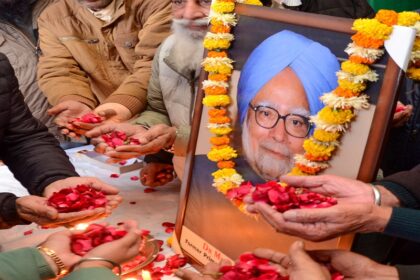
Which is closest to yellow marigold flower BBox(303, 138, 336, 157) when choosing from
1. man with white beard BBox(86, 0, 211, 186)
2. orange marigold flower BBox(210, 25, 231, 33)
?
orange marigold flower BBox(210, 25, 231, 33)

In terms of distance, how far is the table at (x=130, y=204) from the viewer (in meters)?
1.89

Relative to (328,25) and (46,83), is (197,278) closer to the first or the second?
(328,25)

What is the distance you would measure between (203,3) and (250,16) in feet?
2.19

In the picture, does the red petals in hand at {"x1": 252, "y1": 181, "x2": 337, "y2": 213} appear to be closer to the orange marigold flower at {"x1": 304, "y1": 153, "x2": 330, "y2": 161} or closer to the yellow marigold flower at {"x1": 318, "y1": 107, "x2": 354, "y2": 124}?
the orange marigold flower at {"x1": 304, "y1": 153, "x2": 330, "y2": 161}

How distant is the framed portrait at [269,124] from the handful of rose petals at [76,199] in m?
0.28

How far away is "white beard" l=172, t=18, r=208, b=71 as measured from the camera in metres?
2.13

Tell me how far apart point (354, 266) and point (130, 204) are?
3.65 ft

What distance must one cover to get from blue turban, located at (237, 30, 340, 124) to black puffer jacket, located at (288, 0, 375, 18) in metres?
0.58

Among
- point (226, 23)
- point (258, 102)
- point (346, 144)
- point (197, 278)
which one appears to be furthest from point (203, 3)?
point (197, 278)

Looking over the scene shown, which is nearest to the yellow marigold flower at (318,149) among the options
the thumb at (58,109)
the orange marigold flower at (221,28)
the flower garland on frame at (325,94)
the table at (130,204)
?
the flower garland on frame at (325,94)

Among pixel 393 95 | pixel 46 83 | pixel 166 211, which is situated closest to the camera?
pixel 393 95

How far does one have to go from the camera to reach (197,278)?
1252 millimetres

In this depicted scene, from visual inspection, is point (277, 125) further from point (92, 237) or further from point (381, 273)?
point (92, 237)

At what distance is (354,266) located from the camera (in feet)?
4.11
